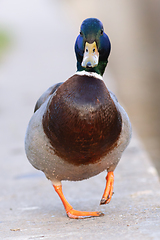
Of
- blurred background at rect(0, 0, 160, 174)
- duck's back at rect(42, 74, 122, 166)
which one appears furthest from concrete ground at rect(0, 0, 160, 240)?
duck's back at rect(42, 74, 122, 166)

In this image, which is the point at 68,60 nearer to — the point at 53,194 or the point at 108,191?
the point at 53,194

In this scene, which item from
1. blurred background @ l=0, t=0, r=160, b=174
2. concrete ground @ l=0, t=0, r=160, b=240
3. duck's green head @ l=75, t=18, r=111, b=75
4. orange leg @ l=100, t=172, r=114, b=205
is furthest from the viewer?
blurred background @ l=0, t=0, r=160, b=174

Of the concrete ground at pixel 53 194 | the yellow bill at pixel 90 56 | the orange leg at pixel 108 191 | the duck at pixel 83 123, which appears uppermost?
the yellow bill at pixel 90 56

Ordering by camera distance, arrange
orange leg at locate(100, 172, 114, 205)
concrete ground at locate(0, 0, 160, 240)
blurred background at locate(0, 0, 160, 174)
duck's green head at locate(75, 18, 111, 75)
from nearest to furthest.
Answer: concrete ground at locate(0, 0, 160, 240), duck's green head at locate(75, 18, 111, 75), orange leg at locate(100, 172, 114, 205), blurred background at locate(0, 0, 160, 174)

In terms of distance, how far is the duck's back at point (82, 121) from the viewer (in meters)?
2.96

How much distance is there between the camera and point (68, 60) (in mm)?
14992

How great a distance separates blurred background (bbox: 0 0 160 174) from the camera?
8344mm

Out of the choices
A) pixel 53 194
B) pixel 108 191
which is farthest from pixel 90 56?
pixel 53 194

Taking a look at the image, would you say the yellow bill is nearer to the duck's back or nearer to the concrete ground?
the duck's back

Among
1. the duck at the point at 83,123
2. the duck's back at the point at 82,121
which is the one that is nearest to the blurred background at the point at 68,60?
the duck at the point at 83,123

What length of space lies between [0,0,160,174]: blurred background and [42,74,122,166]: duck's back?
3.38m

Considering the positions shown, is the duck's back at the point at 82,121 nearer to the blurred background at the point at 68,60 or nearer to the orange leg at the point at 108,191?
the orange leg at the point at 108,191

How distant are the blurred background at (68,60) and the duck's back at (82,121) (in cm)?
338

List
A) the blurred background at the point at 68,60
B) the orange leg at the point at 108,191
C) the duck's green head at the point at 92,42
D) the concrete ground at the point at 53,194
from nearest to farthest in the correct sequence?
the concrete ground at the point at 53,194 < the duck's green head at the point at 92,42 < the orange leg at the point at 108,191 < the blurred background at the point at 68,60
